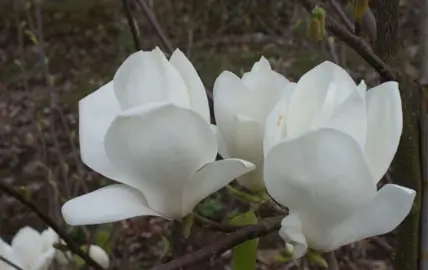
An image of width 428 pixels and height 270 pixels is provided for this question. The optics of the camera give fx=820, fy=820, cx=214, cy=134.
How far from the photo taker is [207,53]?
3.63m

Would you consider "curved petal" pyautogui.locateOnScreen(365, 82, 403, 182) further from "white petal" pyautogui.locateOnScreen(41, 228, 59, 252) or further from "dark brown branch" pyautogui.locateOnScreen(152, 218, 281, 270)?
"white petal" pyautogui.locateOnScreen(41, 228, 59, 252)

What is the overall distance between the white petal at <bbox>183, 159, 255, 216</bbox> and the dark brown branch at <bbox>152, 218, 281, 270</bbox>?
0.11 ft

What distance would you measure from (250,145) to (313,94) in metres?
0.06

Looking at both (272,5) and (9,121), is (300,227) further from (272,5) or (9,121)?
(272,5)

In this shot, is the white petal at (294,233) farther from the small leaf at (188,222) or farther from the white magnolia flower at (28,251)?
the white magnolia flower at (28,251)

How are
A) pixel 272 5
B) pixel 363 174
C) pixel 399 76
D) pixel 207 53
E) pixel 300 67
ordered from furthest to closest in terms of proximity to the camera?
pixel 272 5 < pixel 207 53 < pixel 300 67 < pixel 399 76 < pixel 363 174

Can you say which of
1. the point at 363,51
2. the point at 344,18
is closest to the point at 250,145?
the point at 363,51

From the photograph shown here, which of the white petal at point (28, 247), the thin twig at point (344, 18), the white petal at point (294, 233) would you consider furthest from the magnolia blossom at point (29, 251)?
the white petal at point (294, 233)

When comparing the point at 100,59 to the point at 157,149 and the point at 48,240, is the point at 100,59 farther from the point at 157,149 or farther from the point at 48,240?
the point at 157,149

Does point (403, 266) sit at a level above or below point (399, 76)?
below

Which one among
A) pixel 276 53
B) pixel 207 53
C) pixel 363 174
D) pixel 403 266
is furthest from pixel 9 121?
pixel 363 174

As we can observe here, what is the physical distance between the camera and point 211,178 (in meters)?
0.50

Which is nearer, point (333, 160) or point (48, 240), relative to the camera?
point (333, 160)

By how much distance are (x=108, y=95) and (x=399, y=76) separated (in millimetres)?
267
